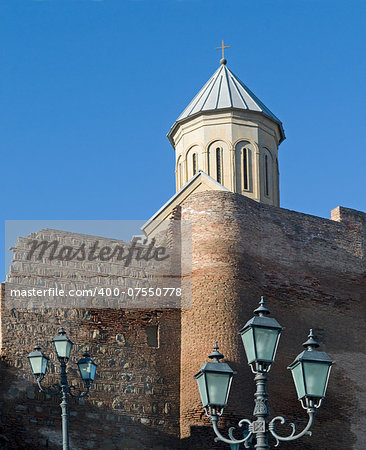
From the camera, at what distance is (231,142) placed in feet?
93.6

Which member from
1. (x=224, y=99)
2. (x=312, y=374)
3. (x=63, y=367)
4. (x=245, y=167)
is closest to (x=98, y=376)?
(x=63, y=367)

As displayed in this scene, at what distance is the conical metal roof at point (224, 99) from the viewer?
28.9 m

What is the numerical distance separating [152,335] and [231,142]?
9.57 metres

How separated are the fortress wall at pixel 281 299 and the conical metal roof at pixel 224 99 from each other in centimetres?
677

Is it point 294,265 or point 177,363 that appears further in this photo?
point 294,265

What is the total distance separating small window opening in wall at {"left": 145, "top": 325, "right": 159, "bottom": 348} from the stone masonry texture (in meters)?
0.08

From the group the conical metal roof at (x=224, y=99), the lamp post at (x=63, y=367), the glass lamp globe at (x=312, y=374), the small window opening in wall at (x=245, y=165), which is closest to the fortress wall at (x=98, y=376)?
the lamp post at (x=63, y=367)

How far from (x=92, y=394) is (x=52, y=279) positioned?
2627 mm

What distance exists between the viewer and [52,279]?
20.2 metres

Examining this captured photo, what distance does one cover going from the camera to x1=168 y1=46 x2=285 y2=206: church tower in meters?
28.5

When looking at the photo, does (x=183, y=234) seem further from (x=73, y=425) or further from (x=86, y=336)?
(x=73, y=425)

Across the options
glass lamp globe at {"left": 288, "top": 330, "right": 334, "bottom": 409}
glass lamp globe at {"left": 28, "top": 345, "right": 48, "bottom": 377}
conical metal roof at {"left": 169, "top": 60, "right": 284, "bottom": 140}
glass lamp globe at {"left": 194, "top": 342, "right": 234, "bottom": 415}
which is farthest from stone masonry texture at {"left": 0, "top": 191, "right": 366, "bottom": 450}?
glass lamp globe at {"left": 288, "top": 330, "right": 334, "bottom": 409}

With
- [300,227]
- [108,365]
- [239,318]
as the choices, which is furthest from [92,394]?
[300,227]

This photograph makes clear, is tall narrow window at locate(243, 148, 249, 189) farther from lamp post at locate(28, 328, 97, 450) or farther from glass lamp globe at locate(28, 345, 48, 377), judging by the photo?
glass lamp globe at locate(28, 345, 48, 377)
